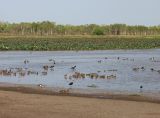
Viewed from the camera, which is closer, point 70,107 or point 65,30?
point 70,107

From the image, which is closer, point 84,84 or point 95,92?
point 95,92

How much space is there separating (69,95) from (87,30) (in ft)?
413

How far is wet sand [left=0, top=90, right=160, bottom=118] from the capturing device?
13742 mm

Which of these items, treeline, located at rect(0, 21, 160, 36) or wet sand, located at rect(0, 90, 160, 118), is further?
treeline, located at rect(0, 21, 160, 36)

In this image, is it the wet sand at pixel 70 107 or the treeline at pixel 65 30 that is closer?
the wet sand at pixel 70 107

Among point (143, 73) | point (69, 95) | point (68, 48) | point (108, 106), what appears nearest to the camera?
point (108, 106)

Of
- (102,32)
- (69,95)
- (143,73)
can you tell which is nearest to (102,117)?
(69,95)

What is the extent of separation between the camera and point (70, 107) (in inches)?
599

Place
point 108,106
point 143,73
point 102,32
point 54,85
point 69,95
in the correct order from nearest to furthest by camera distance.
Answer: point 108,106 → point 69,95 → point 54,85 → point 143,73 → point 102,32

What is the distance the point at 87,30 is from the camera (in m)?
144

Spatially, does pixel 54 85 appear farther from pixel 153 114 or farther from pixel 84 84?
pixel 153 114

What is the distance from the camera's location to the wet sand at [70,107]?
1374 centimetres

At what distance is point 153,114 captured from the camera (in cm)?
1377

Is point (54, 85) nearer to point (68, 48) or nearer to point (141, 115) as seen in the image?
point (141, 115)
